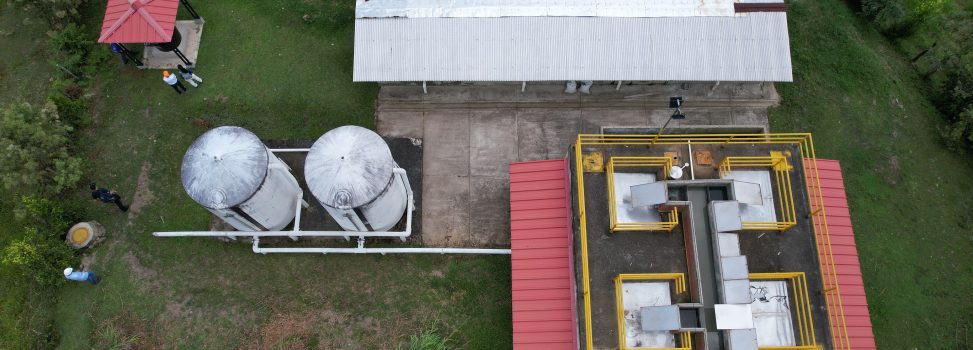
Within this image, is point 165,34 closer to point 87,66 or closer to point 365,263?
point 87,66

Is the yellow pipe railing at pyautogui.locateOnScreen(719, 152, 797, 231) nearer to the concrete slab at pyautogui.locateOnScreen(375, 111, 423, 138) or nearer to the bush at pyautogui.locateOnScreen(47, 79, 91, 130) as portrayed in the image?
the concrete slab at pyautogui.locateOnScreen(375, 111, 423, 138)

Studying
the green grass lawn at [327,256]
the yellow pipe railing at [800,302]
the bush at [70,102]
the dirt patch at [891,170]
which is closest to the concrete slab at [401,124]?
the green grass lawn at [327,256]

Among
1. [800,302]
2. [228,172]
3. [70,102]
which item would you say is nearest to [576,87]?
[800,302]

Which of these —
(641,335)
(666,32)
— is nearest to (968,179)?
(666,32)

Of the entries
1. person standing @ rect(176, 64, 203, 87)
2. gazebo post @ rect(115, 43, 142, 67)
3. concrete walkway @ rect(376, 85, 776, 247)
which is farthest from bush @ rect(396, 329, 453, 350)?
gazebo post @ rect(115, 43, 142, 67)

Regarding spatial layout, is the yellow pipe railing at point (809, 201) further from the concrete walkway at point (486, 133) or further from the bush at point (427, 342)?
the bush at point (427, 342)

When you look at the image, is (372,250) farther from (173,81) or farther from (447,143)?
(173,81)
